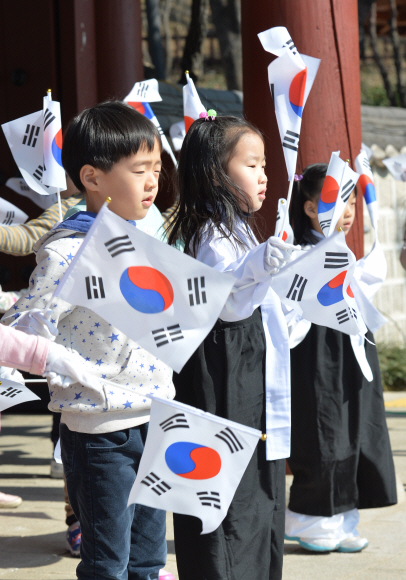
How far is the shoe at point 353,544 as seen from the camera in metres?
3.05

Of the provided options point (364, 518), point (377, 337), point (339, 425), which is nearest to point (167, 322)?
point (339, 425)

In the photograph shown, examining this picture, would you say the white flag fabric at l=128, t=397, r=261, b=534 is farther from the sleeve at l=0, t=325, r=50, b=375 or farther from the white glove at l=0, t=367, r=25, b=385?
the white glove at l=0, t=367, r=25, b=385

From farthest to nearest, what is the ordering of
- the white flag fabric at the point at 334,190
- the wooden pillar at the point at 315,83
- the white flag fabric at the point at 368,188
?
1. the wooden pillar at the point at 315,83
2. the white flag fabric at the point at 368,188
3. the white flag fabric at the point at 334,190

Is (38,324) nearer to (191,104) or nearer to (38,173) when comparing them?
(38,173)

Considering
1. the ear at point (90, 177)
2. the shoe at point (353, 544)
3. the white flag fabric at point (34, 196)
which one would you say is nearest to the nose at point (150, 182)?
the ear at point (90, 177)

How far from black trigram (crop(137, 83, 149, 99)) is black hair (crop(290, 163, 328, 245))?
836 millimetres

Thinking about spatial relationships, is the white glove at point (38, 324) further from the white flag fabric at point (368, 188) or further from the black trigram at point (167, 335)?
the white flag fabric at point (368, 188)

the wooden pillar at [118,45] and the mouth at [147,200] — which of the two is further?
the wooden pillar at [118,45]

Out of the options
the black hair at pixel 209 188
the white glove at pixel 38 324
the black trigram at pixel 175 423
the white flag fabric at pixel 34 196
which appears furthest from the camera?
the white flag fabric at pixel 34 196

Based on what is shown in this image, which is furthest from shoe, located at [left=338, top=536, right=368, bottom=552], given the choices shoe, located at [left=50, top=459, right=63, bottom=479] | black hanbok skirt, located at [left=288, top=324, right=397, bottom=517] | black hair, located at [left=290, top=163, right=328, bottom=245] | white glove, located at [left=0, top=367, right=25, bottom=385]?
shoe, located at [left=50, top=459, right=63, bottom=479]

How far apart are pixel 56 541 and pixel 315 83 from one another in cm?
250

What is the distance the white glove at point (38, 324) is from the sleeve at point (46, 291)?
0.05m

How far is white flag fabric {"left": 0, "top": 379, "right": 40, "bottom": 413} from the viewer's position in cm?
203

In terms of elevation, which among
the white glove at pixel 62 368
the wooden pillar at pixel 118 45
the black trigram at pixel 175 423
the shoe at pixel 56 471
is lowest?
the shoe at pixel 56 471
